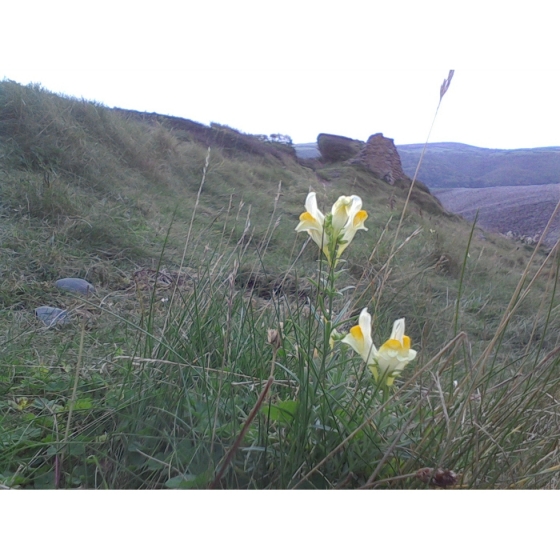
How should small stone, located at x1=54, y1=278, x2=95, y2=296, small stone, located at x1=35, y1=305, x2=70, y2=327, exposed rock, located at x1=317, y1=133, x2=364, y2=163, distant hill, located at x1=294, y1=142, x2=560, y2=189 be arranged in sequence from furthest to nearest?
exposed rock, located at x1=317, y1=133, x2=364, y2=163 → small stone, located at x1=54, y1=278, x2=95, y2=296 → distant hill, located at x1=294, y1=142, x2=560, y2=189 → small stone, located at x1=35, y1=305, x2=70, y2=327

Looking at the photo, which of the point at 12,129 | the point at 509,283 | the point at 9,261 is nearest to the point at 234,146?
the point at 12,129

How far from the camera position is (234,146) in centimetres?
687

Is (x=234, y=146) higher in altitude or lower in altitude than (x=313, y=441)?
higher

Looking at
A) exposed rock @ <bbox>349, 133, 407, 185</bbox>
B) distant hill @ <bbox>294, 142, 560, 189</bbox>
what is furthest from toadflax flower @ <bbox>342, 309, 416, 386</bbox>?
exposed rock @ <bbox>349, 133, 407, 185</bbox>

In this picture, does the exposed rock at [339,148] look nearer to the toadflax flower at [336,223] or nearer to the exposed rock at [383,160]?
the exposed rock at [383,160]

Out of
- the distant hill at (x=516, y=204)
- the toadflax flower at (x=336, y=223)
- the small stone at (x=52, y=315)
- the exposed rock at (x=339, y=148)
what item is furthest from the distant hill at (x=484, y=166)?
the exposed rock at (x=339, y=148)

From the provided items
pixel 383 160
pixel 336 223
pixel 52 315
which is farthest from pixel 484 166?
pixel 383 160

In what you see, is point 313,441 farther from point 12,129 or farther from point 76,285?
point 12,129

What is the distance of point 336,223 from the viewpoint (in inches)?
28.6

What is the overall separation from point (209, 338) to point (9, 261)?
4.04 feet

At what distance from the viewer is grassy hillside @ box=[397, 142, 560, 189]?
5.11 feet

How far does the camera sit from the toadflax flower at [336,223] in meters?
0.72

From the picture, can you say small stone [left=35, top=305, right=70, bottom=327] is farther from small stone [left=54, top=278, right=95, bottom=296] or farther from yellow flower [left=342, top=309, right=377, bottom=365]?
yellow flower [left=342, top=309, right=377, bottom=365]

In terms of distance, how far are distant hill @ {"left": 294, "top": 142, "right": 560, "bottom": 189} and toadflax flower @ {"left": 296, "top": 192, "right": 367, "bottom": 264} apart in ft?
2.72
